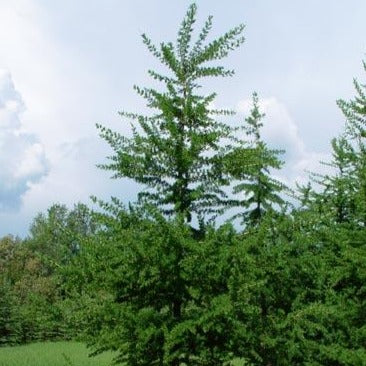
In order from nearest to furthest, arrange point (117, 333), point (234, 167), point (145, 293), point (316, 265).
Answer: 1. point (117, 333)
2. point (145, 293)
3. point (234, 167)
4. point (316, 265)

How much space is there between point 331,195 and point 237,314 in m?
6.14

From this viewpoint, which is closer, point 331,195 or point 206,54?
point 206,54

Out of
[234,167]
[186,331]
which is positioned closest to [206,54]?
[234,167]

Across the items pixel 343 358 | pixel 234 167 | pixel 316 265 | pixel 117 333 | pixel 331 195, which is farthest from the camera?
pixel 331 195

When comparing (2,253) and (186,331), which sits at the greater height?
(2,253)

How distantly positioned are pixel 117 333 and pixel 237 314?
152 centimetres

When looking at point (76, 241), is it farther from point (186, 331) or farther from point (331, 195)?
point (331, 195)

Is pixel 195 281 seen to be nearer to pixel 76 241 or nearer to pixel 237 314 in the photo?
pixel 237 314

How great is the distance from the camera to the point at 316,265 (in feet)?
35.8

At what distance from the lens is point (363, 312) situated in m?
11.5

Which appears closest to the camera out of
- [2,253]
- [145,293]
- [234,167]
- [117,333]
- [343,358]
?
[117,333]

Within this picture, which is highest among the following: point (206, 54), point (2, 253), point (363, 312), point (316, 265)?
point (2, 253)

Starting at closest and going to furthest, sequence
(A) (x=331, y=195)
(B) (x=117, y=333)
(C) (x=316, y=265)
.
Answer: (B) (x=117, y=333), (C) (x=316, y=265), (A) (x=331, y=195)

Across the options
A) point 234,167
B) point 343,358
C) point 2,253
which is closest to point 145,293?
point 234,167
